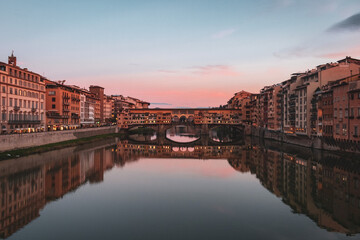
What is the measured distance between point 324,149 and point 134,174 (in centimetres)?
3763

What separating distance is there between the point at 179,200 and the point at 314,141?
4302 cm

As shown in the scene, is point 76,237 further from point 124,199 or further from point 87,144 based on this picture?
point 87,144

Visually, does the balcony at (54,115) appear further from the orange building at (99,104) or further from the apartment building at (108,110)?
the apartment building at (108,110)

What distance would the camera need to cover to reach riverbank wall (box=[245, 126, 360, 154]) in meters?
48.7

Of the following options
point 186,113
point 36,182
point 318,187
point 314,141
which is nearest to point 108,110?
point 186,113

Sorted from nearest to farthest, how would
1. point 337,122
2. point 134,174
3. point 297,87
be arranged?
point 134,174, point 337,122, point 297,87

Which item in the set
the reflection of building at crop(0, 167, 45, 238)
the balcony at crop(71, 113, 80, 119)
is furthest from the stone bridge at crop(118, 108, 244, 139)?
the reflection of building at crop(0, 167, 45, 238)

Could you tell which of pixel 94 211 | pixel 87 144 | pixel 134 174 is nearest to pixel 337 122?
pixel 134 174

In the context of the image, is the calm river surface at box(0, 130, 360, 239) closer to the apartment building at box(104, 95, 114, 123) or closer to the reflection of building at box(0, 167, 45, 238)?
the reflection of building at box(0, 167, 45, 238)

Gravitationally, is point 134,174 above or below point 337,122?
below

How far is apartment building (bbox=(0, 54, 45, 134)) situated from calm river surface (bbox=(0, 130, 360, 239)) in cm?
1492

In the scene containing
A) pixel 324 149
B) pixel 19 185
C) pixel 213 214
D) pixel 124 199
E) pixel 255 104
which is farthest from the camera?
pixel 255 104

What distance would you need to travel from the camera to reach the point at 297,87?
228 feet

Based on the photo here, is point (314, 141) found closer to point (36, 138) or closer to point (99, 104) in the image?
point (36, 138)
